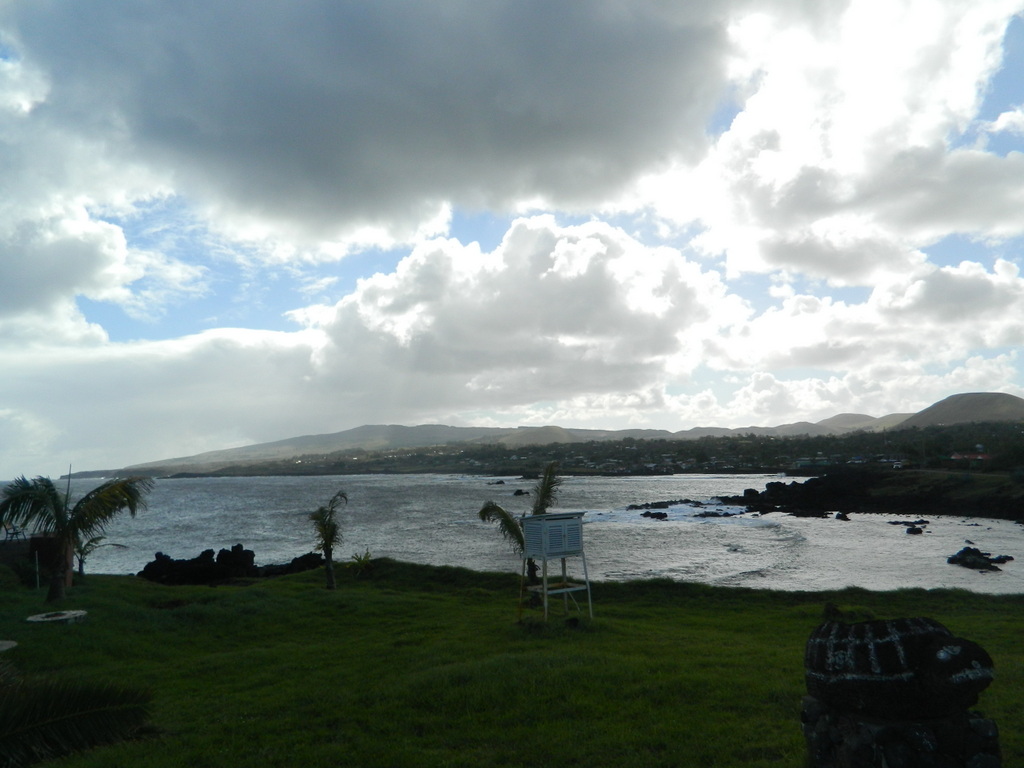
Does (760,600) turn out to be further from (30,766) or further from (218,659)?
(30,766)

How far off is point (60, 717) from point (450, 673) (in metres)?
6.64

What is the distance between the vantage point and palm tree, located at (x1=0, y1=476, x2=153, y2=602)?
1614 centimetres

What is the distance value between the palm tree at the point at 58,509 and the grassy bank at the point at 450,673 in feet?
4.59

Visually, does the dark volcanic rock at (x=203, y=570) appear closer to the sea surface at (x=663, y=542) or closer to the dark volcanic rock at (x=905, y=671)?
the sea surface at (x=663, y=542)

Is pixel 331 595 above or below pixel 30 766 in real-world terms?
below

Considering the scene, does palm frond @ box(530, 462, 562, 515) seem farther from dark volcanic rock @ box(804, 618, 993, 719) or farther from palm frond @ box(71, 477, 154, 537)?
dark volcanic rock @ box(804, 618, 993, 719)

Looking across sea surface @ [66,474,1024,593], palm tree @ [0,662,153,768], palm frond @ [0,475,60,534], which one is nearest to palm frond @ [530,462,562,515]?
sea surface @ [66,474,1024,593]

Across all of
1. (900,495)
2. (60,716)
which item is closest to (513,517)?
(60,716)

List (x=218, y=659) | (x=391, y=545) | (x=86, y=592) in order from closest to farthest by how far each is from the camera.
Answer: (x=218, y=659), (x=86, y=592), (x=391, y=545)

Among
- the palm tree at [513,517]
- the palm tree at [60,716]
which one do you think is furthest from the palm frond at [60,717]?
the palm tree at [513,517]

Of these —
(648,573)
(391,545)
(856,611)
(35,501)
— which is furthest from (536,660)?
(391,545)

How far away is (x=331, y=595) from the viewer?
65.7 feet

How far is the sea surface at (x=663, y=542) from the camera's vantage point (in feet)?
105

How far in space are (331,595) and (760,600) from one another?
12985mm
